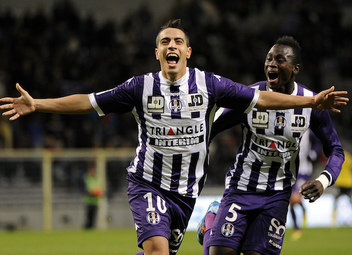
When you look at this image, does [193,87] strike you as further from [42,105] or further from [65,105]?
[42,105]

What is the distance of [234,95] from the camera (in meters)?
5.75

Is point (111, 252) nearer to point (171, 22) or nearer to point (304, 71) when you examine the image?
point (171, 22)

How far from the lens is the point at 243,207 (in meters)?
5.98

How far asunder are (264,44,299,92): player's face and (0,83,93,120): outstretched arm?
1.56 m

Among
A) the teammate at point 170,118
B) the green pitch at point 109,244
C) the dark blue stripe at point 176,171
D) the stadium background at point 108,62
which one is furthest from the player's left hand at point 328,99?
the stadium background at point 108,62

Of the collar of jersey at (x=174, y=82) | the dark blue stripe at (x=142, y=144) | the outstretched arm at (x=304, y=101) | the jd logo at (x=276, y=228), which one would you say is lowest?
the jd logo at (x=276, y=228)

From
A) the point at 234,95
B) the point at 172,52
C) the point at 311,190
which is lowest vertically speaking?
the point at 311,190

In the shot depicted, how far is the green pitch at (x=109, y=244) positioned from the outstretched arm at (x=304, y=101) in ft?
17.7

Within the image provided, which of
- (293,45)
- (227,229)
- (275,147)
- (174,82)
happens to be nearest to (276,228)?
(227,229)

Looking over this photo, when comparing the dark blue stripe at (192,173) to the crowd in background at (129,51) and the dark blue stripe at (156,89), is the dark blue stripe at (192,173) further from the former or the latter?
the crowd in background at (129,51)

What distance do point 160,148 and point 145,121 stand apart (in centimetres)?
25

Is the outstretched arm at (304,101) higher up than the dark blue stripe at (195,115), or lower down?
higher up

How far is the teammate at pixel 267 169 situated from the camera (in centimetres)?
593

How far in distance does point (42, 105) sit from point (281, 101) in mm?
1823
